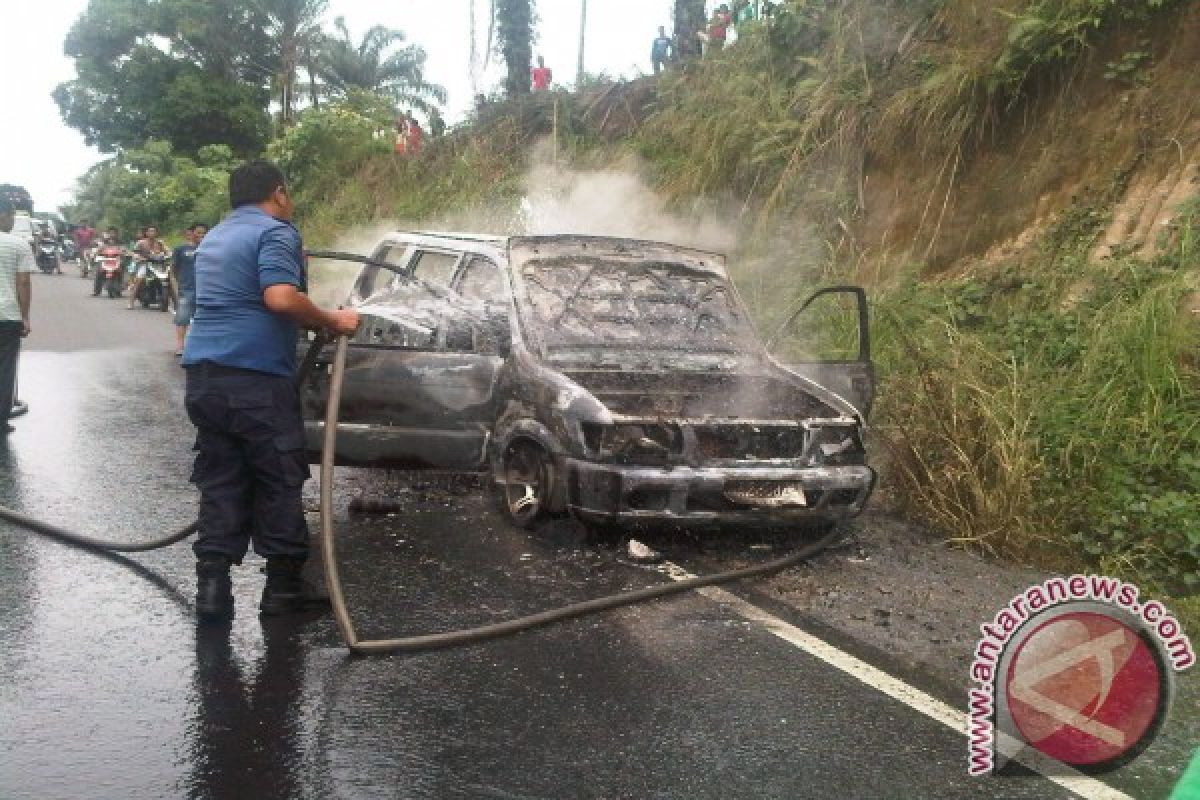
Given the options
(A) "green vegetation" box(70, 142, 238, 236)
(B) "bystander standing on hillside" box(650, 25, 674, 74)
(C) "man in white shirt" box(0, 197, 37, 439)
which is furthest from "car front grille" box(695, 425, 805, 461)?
(A) "green vegetation" box(70, 142, 238, 236)

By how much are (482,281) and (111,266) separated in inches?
820

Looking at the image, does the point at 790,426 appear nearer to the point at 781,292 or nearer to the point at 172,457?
the point at 172,457

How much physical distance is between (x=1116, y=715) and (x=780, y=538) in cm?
235

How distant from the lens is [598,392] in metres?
6.25

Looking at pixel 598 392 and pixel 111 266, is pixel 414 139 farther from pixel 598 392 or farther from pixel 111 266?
pixel 598 392

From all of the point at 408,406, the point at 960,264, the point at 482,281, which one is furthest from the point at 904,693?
the point at 960,264

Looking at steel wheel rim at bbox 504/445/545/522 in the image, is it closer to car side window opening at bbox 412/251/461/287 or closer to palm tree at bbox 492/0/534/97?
car side window opening at bbox 412/251/461/287

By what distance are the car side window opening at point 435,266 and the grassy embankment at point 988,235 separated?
2.92 meters

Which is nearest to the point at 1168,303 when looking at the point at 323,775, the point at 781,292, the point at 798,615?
the point at 798,615

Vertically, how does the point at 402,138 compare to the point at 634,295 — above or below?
above

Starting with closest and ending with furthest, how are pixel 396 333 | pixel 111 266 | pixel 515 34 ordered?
1. pixel 396 333
2. pixel 515 34
3. pixel 111 266

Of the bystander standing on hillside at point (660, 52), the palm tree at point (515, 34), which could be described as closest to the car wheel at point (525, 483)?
the bystander standing on hillside at point (660, 52)

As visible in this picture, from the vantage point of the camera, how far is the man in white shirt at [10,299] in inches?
321

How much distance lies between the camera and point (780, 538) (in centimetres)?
607
